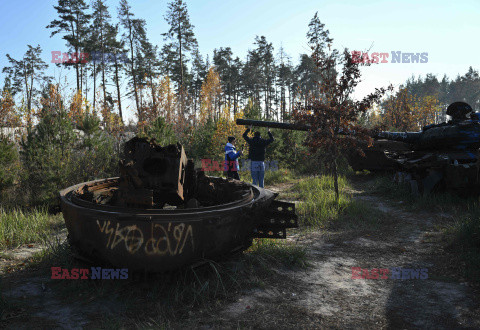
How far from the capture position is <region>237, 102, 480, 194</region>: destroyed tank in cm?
741

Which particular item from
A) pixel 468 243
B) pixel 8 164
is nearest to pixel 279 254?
pixel 468 243

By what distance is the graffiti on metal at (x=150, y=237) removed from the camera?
282cm

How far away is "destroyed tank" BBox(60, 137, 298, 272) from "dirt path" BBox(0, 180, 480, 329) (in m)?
0.54

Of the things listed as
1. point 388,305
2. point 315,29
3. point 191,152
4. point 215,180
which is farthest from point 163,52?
point 388,305

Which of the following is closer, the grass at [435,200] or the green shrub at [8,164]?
the grass at [435,200]

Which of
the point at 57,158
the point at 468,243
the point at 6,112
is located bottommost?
the point at 468,243

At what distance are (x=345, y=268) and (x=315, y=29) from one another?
34.7 meters

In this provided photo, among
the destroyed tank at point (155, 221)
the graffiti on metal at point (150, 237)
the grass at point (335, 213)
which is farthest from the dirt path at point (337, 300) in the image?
the grass at point (335, 213)

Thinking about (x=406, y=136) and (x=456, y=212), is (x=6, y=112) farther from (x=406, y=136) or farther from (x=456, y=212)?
(x=456, y=212)

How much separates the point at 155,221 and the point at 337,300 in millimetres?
2163

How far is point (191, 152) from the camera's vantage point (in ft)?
44.7

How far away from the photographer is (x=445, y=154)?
7953 millimetres

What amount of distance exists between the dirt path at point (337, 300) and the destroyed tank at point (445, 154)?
11.3 feet

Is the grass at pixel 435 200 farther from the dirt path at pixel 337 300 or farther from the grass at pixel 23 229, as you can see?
the grass at pixel 23 229
